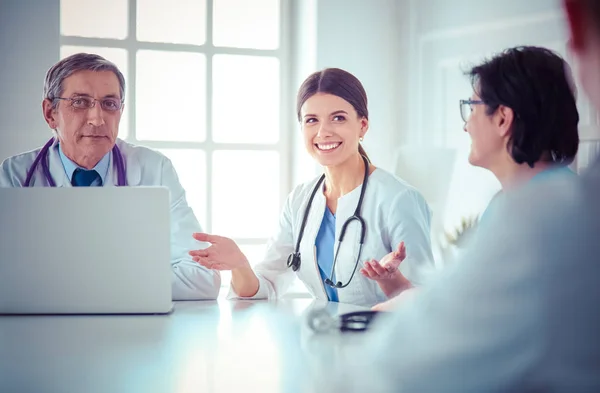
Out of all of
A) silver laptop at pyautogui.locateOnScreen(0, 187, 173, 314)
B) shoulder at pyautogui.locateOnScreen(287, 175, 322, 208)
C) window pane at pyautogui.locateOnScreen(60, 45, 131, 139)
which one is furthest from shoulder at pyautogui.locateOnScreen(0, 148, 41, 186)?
window pane at pyautogui.locateOnScreen(60, 45, 131, 139)

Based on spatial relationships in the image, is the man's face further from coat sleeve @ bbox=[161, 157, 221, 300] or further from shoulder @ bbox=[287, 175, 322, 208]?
shoulder @ bbox=[287, 175, 322, 208]

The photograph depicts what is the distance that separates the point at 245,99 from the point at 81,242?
7.76ft

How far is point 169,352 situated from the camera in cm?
118

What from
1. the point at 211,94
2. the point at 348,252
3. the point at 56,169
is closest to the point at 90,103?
the point at 56,169

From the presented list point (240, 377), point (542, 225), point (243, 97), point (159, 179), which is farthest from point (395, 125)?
point (542, 225)

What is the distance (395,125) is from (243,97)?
88 cm

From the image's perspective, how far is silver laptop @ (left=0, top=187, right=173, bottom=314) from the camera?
1571 mm

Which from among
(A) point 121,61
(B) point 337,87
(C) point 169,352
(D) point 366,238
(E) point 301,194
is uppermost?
(A) point 121,61

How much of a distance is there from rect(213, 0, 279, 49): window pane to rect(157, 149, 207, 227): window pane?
646mm

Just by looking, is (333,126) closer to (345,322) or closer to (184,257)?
(184,257)

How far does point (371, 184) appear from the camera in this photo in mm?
2559

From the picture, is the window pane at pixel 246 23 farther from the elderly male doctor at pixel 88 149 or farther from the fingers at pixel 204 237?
the fingers at pixel 204 237

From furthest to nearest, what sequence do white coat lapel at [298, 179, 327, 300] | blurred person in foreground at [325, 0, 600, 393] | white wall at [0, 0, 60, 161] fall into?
white wall at [0, 0, 60, 161], white coat lapel at [298, 179, 327, 300], blurred person in foreground at [325, 0, 600, 393]

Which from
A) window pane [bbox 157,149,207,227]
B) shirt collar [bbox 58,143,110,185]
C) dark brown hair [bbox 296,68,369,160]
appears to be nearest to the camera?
shirt collar [bbox 58,143,110,185]
